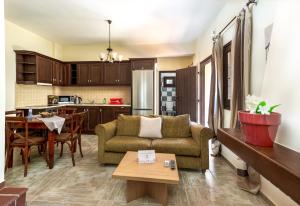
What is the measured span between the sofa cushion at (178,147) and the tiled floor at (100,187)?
0.34 m

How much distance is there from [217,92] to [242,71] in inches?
39.5

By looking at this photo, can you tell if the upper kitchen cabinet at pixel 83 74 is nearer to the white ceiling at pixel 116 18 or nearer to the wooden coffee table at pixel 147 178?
the white ceiling at pixel 116 18

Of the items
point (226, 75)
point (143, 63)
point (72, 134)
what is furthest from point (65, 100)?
point (226, 75)

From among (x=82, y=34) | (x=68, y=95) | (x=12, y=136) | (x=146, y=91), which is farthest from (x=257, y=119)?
(x=68, y=95)

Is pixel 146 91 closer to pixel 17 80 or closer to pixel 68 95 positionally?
pixel 68 95

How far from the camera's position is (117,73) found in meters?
5.72

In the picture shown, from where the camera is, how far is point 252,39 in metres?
2.46

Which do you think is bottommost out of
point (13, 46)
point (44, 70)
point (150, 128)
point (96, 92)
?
point (150, 128)

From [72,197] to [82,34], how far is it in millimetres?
4304

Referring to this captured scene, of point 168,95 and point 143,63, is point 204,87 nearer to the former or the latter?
point 143,63

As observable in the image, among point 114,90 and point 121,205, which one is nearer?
point 121,205

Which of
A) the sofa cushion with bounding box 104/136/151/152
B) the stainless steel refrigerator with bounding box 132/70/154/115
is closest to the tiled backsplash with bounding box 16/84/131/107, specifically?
the stainless steel refrigerator with bounding box 132/70/154/115

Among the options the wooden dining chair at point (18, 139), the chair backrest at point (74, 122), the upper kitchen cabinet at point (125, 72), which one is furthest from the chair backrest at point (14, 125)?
the upper kitchen cabinet at point (125, 72)

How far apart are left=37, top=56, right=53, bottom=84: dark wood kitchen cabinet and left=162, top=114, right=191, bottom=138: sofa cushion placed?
3.60 metres
